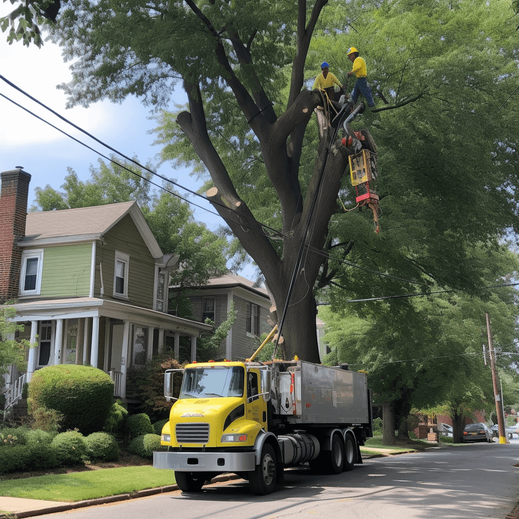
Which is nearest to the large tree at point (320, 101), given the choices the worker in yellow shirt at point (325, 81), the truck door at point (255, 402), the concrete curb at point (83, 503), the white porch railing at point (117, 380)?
the worker in yellow shirt at point (325, 81)

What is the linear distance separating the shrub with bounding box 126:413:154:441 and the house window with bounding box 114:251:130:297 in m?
6.41

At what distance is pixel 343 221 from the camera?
60.0ft

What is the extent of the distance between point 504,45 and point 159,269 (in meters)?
17.7

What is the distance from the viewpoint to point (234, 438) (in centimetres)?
1202

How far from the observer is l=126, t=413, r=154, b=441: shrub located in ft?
68.2

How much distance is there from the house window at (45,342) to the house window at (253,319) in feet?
44.0

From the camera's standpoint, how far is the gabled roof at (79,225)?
24.9m

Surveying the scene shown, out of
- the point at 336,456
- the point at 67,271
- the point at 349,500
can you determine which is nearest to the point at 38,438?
the point at 336,456

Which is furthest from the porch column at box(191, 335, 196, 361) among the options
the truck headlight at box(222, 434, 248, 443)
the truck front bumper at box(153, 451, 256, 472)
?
the truck headlight at box(222, 434, 248, 443)

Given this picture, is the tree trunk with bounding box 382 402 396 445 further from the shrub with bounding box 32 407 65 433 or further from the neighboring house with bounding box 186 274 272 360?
the shrub with bounding box 32 407 65 433

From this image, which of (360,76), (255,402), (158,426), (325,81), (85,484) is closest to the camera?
(255,402)

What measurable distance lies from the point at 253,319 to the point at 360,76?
23994 mm

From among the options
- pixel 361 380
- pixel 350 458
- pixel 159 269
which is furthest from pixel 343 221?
pixel 159 269

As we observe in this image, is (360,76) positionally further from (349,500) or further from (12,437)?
(12,437)
